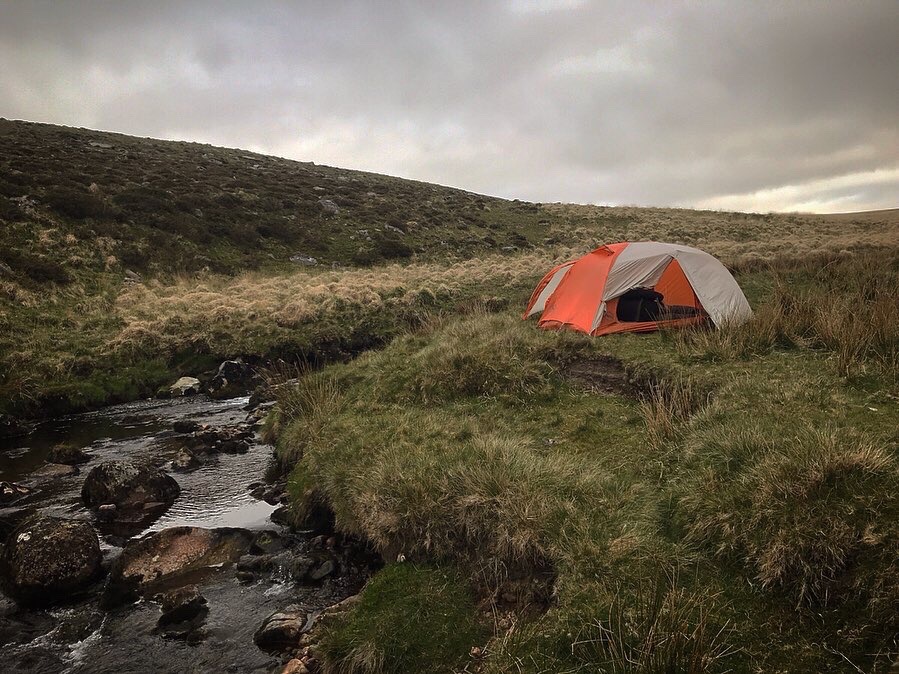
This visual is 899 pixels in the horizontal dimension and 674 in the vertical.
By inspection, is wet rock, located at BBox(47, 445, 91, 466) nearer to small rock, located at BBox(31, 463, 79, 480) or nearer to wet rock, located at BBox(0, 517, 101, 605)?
A: small rock, located at BBox(31, 463, 79, 480)

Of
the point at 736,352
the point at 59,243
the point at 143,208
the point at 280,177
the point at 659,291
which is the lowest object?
the point at 736,352

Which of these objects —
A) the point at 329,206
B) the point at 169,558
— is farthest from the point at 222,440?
the point at 329,206

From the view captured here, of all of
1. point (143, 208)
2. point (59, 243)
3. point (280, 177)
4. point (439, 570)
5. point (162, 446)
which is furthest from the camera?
point (280, 177)

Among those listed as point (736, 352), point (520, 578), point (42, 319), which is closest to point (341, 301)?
point (42, 319)

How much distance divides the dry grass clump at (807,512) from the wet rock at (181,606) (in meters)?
6.13

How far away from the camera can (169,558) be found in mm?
7805

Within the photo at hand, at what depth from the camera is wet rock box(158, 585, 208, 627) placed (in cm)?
650

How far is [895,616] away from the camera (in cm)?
365

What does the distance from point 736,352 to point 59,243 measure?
31350 millimetres

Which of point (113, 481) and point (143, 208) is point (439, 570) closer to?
point (113, 481)

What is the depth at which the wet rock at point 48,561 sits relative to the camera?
22.6ft

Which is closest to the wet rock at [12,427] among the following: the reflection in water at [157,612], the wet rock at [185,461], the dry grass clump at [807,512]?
the reflection in water at [157,612]

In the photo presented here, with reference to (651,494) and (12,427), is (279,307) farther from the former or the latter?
(651,494)

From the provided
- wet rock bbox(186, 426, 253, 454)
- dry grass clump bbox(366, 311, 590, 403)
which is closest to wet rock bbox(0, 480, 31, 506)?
wet rock bbox(186, 426, 253, 454)
